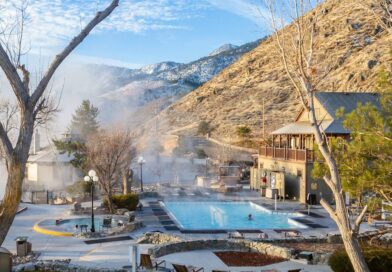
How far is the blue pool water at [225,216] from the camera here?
88.4ft

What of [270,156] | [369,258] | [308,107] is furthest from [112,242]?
[270,156]

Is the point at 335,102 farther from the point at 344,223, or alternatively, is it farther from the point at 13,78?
the point at 13,78

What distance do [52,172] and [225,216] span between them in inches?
849

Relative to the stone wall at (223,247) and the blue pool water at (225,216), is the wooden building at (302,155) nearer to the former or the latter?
the blue pool water at (225,216)

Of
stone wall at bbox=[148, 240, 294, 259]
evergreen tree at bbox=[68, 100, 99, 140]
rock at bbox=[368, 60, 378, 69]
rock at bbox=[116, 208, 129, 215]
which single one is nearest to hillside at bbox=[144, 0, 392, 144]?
rock at bbox=[368, 60, 378, 69]

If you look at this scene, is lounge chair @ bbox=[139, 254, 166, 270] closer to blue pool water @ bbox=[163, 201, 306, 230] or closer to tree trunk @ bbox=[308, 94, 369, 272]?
tree trunk @ bbox=[308, 94, 369, 272]

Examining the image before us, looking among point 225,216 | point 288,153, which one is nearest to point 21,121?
point 225,216

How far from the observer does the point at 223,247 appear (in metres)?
19.7

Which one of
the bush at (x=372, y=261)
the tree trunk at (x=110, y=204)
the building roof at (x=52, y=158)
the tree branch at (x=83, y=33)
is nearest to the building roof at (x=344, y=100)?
the tree trunk at (x=110, y=204)

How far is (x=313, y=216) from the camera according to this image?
28.5 metres

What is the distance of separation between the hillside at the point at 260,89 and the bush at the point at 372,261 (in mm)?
66354

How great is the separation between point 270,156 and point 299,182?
20.1 ft

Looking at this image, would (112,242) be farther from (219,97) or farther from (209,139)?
(219,97)

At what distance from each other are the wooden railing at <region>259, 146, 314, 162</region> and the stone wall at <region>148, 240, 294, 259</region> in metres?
15.5
